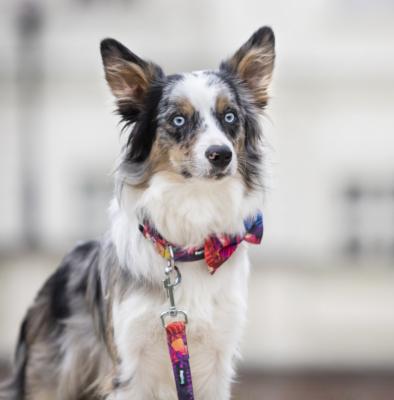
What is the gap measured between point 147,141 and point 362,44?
13654mm

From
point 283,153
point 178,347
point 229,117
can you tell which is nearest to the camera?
point 178,347

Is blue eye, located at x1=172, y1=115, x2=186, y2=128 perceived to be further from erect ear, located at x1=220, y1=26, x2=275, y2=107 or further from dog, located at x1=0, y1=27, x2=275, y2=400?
erect ear, located at x1=220, y1=26, x2=275, y2=107

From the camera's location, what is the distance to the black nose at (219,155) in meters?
5.65

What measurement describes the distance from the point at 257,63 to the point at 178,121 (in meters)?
0.59

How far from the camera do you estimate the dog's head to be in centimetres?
582

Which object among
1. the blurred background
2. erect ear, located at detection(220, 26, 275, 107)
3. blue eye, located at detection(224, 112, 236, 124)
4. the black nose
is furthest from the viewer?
the blurred background

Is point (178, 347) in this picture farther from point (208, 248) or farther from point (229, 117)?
point (229, 117)

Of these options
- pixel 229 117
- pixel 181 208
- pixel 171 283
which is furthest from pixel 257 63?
pixel 171 283

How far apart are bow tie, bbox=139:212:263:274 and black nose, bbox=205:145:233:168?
1.56 feet

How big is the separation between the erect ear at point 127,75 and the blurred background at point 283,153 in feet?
38.8

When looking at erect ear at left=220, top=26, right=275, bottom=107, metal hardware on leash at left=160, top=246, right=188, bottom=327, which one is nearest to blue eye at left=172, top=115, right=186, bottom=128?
erect ear at left=220, top=26, right=275, bottom=107

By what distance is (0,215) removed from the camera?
20.6 metres

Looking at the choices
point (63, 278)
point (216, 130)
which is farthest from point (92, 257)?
point (216, 130)

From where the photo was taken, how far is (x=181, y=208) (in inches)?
237
